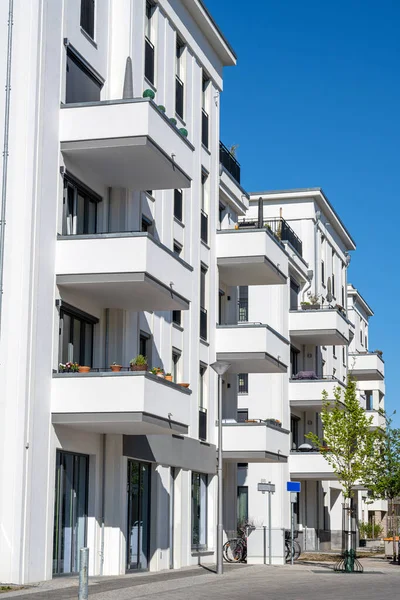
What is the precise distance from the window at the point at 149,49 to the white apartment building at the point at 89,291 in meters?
0.07

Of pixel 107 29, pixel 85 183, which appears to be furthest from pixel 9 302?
pixel 107 29

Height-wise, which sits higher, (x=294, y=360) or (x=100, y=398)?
(x=294, y=360)

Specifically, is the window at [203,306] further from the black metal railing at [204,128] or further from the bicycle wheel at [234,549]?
the bicycle wheel at [234,549]

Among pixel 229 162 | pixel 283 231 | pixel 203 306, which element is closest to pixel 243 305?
pixel 283 231

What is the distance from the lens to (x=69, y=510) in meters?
23.3

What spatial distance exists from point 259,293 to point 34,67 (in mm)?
25036

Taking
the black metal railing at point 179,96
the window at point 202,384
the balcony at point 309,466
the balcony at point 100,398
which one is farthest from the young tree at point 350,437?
the balcony at point 100,398

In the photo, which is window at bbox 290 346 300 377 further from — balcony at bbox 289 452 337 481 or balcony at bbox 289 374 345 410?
balcony at bbox 289 452 337 481

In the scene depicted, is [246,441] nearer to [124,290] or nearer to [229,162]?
[229,162]

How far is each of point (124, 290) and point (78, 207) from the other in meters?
2.26

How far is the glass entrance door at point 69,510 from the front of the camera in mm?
22750

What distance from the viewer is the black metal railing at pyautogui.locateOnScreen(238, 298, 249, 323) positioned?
45625 millimetres

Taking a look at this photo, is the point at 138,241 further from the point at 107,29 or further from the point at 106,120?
the point at 107,29

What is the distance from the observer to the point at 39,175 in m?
22.0
